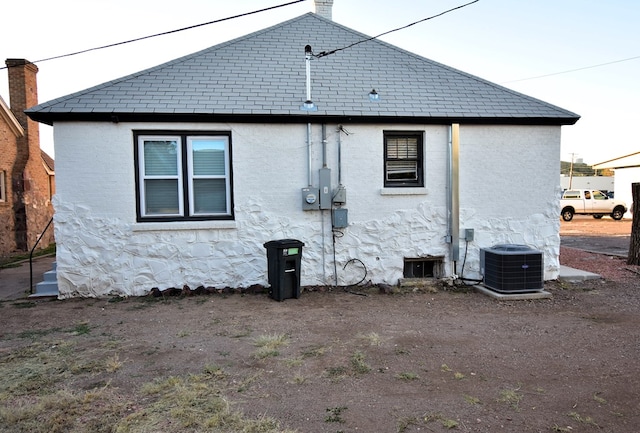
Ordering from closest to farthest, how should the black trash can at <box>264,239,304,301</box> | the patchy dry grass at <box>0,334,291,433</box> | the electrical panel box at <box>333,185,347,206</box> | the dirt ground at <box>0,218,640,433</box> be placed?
the patchy dry grass at <box>0,334,291,433</box> → the dirt ground at <box>0,218,640,433</box> → the black trash can at <box>264,239,304,301</box> → the electrical panel box at <box>333,185,347,206</box>

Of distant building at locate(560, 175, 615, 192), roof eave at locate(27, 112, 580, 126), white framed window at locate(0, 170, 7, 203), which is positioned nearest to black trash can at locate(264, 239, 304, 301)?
roof eave at locate(27, 112, 580, 126)

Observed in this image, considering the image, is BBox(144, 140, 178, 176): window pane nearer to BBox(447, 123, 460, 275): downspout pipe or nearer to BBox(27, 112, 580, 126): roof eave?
BBox(27, 112, 580, 126): roof eave

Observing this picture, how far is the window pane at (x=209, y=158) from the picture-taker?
325 inches

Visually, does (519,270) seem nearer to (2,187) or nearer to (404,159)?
(404,159)

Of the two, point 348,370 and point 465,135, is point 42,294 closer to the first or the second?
point 348,370

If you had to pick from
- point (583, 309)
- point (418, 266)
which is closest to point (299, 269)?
point (418, 266)

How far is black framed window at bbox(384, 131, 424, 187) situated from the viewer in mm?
8711

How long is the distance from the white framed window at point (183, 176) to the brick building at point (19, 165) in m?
10.3

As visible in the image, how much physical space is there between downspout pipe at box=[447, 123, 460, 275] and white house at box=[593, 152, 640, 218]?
24.5 m

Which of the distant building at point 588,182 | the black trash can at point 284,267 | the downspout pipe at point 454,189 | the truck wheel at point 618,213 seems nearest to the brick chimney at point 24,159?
the black trash can at point 284,267

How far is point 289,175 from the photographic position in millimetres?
8344

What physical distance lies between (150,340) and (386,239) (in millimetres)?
4771

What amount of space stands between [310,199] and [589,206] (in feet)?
85.3

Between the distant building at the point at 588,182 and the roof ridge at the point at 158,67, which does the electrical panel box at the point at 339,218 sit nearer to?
the roof ridge at the point at 158,67
